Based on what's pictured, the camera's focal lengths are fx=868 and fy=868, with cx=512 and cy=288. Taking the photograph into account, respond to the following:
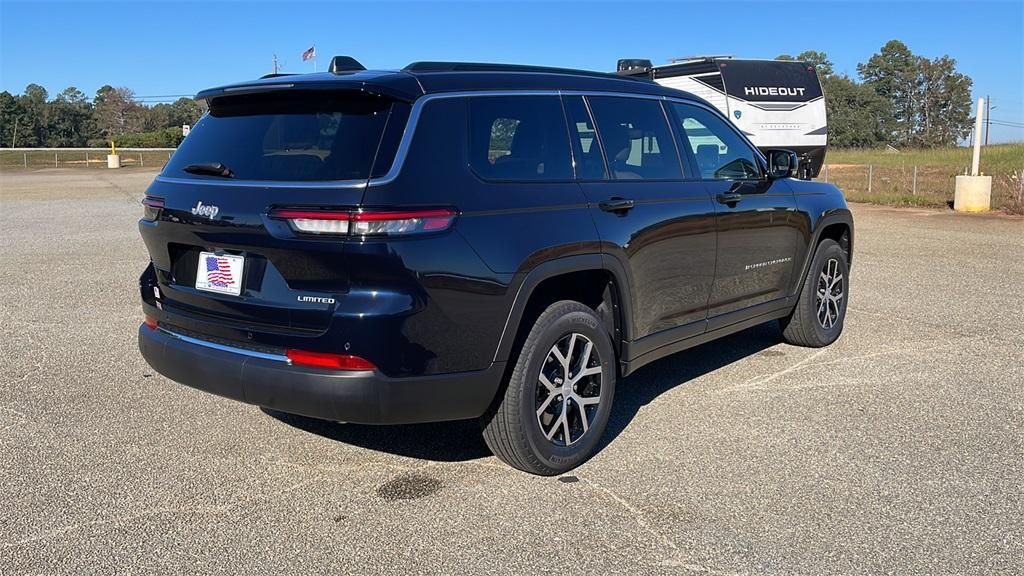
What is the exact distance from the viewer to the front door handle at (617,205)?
4195 millimetres

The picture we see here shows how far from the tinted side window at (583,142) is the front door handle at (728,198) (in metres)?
1.01

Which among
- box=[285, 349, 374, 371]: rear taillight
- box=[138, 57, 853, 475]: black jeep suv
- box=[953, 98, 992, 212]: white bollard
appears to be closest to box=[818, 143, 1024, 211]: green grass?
box=[953, 98, 992, 212]: white bollard

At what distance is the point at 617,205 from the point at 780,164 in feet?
6.24

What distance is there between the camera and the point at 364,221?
325 cm

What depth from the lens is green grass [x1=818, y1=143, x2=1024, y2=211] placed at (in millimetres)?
20000

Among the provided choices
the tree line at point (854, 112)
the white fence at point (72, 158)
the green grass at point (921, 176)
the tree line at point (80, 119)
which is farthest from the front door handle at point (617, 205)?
the tree line at point (854, 112)

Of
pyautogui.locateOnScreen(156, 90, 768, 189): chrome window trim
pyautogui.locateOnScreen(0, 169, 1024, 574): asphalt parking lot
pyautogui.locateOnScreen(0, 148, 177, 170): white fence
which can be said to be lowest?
pyautogui.locateOnScreen(0, 169, 1024, 574): asphalt parking lot

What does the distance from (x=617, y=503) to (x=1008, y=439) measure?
2.26 meters

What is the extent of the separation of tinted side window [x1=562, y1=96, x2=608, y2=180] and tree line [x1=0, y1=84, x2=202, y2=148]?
82.1m

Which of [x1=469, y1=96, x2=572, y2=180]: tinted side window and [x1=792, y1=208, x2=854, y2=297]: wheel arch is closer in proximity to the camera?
[x1=469, y1=96, x2=572, y2=180]: tinted side window

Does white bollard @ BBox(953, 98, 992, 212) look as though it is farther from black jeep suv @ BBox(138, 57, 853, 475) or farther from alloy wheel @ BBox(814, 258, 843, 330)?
black jeep suv @ BBox(138, 57, 853, 475)

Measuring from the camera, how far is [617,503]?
12.3ft

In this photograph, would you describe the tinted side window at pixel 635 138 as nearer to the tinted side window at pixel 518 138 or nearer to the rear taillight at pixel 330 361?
the tinted side window at pixel 518 138

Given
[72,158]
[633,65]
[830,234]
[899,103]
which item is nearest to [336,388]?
[830,234]
